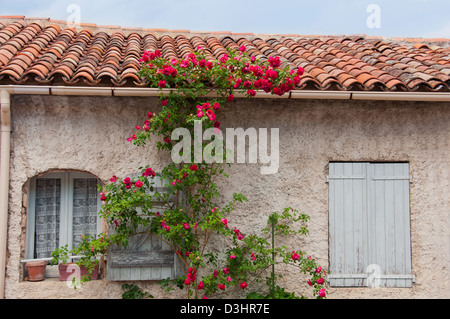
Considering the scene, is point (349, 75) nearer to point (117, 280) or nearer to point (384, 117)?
point (384, 117)

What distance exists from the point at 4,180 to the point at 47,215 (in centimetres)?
69

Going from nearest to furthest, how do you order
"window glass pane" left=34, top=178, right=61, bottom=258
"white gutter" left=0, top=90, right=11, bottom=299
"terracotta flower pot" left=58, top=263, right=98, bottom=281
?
"white gutter" left=0, top=90, right=11, bottom=299 → "terracotta flower pot" left=58, top=263, right=98, bottom=281 → "window glass pane" left=34, top=178, right=61, bottom=258

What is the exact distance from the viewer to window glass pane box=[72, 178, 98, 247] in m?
5.90

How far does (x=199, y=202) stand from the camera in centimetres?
552

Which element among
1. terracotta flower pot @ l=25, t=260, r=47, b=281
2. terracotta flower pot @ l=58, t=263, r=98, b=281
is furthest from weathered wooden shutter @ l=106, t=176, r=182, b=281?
terracotta flower pot @ l=25, t=260, r=47, b=281

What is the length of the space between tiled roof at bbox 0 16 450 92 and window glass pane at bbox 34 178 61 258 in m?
1.31

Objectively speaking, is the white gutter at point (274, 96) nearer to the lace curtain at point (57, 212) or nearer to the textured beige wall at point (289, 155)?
the textured beige wall at point (289, 155)

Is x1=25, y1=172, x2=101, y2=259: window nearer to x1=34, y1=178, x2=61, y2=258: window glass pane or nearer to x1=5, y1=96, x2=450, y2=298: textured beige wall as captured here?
x1=34, y1=178, x2=61, y2=258: window glass pane

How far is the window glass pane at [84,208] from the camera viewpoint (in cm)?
590

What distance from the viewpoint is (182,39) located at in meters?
7.83

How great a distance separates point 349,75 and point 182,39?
312cm

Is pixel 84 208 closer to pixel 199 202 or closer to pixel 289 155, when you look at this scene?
pixel 199 202

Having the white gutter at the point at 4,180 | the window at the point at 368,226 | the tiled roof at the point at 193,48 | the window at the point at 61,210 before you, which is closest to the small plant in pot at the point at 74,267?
the window at the point at 61,210
